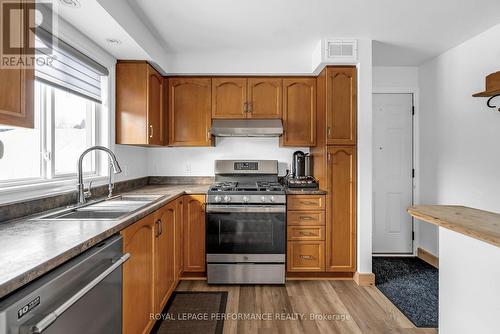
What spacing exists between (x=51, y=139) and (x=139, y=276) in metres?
1.14

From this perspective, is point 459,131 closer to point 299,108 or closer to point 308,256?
point 299,108

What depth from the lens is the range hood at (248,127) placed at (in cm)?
306

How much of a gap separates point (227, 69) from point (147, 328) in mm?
2569

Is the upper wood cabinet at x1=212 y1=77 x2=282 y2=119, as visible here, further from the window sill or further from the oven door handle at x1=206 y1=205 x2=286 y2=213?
the window sill

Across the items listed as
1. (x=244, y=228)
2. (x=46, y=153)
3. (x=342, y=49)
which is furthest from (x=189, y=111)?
(x=342, y=49)

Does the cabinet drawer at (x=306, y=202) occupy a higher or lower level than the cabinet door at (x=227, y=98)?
lower

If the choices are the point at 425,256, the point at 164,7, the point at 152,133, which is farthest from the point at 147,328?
the point at 425,256

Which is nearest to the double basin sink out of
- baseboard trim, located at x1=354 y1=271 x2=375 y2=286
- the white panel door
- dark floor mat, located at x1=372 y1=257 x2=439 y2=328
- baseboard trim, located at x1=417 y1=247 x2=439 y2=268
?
baseboard trim, located at x1=354 y1=271 x2=375 y2=286

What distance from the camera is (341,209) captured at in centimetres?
289

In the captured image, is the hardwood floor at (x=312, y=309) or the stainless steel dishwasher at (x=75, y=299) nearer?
the stainless steel dishwasher at (x=75, y=299)

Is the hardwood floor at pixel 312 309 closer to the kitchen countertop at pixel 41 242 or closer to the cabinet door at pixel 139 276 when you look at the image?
the cabinet door at pixel 139 276

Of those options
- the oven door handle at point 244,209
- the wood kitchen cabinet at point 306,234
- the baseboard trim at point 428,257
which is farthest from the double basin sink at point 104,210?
the baseboard trim at point 428,257

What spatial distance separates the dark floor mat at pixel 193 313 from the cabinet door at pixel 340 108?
6.22ft

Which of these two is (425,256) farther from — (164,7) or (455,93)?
(164,7)
